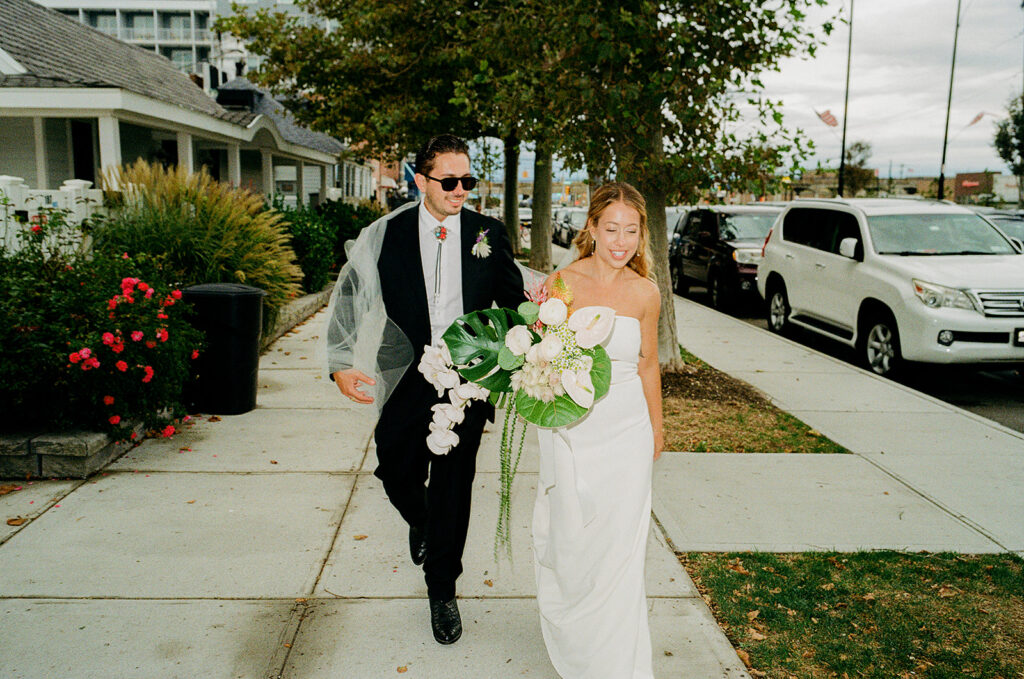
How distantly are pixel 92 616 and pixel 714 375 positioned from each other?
6.69 meters

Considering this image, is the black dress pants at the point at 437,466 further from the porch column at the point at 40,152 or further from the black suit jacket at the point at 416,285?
the porch column at the point at 40,152

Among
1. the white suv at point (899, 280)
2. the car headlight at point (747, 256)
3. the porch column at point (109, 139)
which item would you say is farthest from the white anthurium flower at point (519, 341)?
the car headlight at point (747, 256)

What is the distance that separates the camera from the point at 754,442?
22.0 feet

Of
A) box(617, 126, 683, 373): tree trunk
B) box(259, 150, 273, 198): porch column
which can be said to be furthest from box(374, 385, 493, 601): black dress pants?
box(259, 150, 273, 198): porch column

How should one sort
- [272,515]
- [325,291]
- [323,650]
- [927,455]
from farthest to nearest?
[325,291] → [927,455] → [272,515] → [323,650]

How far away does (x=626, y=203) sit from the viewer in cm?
320

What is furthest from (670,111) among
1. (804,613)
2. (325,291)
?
(325,291)

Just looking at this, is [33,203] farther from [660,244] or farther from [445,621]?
[445,621]

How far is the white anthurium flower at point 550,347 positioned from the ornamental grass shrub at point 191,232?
5.96m

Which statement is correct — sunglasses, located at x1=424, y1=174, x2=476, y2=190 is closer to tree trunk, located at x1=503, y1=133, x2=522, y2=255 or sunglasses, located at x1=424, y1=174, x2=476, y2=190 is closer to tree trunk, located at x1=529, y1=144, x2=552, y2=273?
tree trunk, located at x1=529, y1=144, x2=552, y2=273

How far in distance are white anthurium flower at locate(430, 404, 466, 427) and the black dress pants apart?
1.00 ft

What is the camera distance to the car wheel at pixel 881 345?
31.1 feet

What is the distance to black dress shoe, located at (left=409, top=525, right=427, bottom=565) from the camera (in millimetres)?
4016

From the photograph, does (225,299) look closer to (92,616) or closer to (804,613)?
(92,616)
